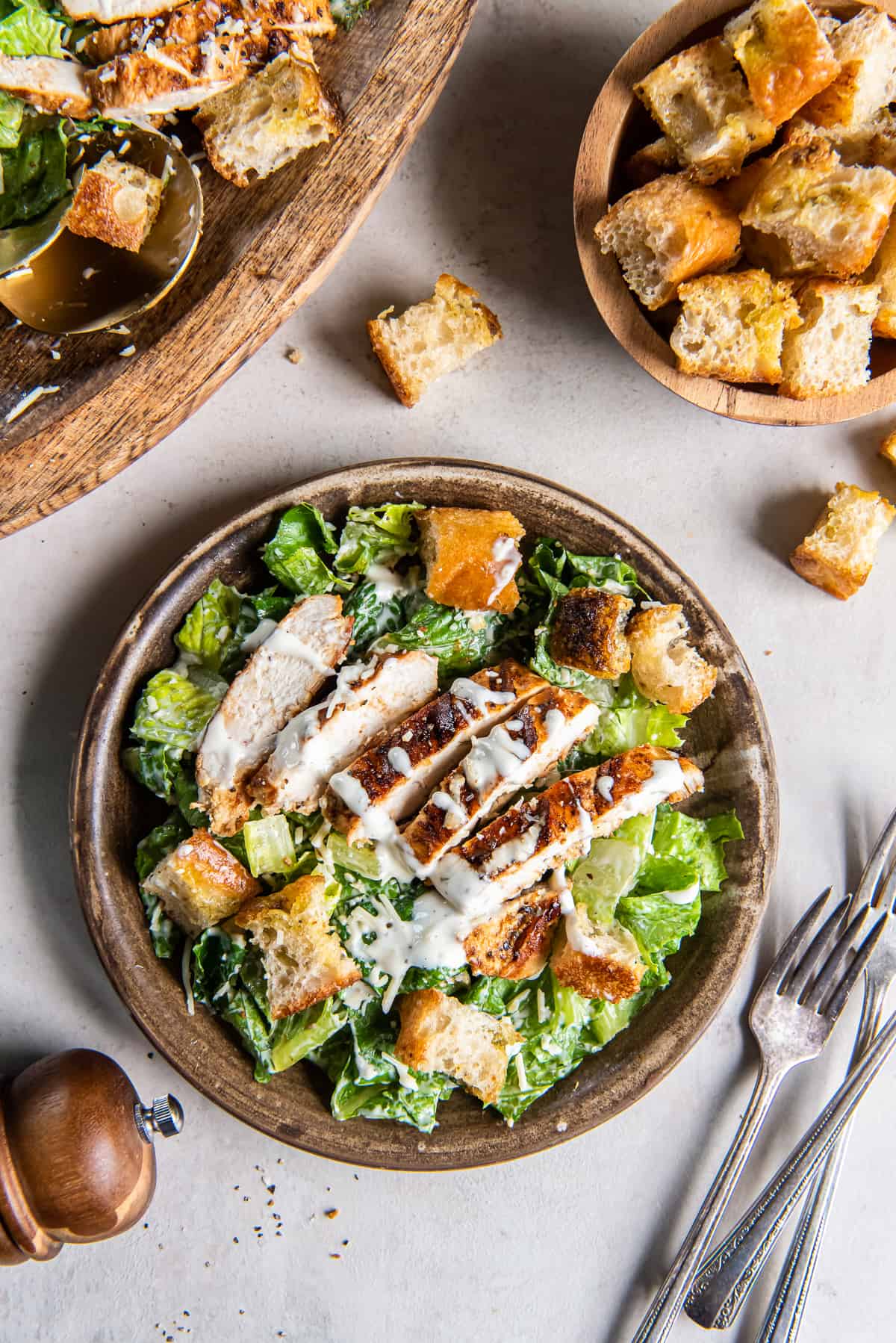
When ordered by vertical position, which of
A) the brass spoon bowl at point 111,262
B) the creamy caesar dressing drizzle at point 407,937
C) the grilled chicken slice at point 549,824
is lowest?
the creamy caesar dressing drizzle at point 407,937

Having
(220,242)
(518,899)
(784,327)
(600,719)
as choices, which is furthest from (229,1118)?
(784,327)

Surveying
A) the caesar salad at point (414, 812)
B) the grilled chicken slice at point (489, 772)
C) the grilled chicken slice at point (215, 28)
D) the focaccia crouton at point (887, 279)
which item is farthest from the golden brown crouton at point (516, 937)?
the grilled chicken slice at point (215, 28)

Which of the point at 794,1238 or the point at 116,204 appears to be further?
the point at 794,1238

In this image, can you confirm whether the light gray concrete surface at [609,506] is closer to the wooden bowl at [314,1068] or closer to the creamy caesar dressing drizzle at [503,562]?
the wooden bowl at [314,1068]

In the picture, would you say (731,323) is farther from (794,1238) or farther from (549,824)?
(794,1238)

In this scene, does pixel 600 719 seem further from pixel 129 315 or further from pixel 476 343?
pixel 129 315

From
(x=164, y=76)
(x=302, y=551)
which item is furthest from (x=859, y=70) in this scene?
(x=302, y=551)

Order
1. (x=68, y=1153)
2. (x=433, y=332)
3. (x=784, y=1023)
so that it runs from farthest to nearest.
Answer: (x=784, y=1023)
(x=433, y=332)
(x=68, y=1153)
